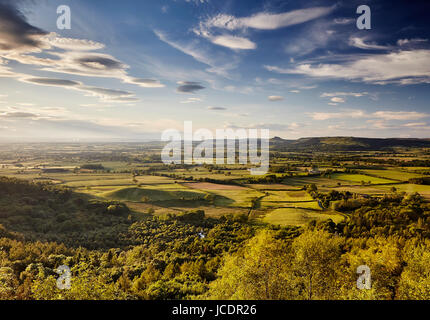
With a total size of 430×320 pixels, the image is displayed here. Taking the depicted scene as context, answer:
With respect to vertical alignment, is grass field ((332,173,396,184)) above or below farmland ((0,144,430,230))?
above

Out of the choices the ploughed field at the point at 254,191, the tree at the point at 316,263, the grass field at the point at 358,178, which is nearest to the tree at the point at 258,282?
the tree at the point at 316,263

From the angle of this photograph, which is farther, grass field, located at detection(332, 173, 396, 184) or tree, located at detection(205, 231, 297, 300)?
grass field, located at detection(332, 173, 396, 184)

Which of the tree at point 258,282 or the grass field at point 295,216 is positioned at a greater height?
→ the tree at point 258,282

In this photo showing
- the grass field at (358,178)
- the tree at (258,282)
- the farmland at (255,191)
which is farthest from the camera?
the grass field at (358,178)

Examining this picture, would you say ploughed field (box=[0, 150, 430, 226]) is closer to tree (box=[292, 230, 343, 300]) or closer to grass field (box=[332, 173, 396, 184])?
grass field (box=[332, 173, 396, 184])

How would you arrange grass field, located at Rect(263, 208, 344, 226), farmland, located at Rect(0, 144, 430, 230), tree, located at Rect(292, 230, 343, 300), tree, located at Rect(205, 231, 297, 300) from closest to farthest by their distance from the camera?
tree, located at Rect(205, 231, 297, 300), tree, located at Rect(292, 230, 343, 300), grass field, located at Rect(263, 208, 344, 226), farmland, located at Rect(0, 144, 430, 230)

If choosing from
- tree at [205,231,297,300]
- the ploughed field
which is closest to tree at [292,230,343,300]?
tree at [205,231,297,300]

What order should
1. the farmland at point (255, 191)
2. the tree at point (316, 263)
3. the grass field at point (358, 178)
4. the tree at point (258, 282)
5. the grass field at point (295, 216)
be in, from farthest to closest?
the grass field at point (358, 178) → the farmland at point (255, 191) → the grass field at point (295, 216) → the tree at point (316, 263) → the tree at point (258, 282)

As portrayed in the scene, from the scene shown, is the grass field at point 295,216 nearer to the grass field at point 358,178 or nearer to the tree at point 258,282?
the tree at point 258,282

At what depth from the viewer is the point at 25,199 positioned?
6103cm

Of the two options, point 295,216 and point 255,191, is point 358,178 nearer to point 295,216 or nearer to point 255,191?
point 255,191

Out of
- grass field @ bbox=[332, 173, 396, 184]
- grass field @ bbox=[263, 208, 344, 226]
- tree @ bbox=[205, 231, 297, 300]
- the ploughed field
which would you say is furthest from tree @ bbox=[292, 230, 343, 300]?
grass field @ bbox=[332, 173, 396, 184]

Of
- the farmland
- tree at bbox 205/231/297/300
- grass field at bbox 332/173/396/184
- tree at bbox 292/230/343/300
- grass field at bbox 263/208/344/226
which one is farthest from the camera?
grass field at bbox 332/173/396/184

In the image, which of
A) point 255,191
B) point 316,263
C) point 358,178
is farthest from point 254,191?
point 316,263
